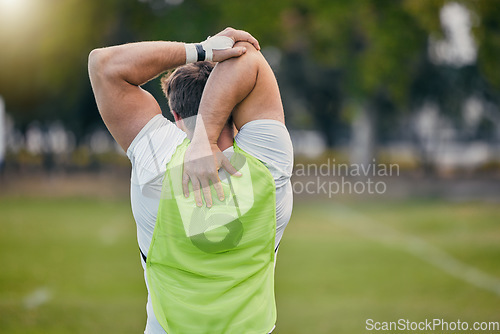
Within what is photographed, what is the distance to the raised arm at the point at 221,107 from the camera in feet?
6.31

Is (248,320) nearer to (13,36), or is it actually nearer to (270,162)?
(270,162)

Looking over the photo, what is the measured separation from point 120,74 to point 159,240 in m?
0.58

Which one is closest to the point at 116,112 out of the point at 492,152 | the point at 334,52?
the point at 334,52

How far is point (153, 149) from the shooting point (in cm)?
198

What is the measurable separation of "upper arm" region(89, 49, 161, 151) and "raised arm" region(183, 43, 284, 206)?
21 cm

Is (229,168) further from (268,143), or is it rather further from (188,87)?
(188,87)

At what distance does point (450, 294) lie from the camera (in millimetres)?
A: 8984
